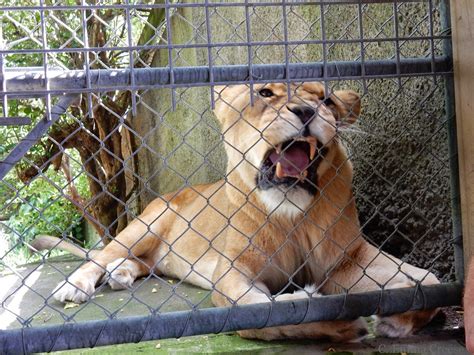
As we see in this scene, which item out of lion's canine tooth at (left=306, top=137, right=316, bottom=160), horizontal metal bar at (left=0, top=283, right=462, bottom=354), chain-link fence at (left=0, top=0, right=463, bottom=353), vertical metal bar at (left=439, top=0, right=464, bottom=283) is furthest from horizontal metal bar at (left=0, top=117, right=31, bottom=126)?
vertical metal bar at (left=439, top=0, right=464, bottom=283)

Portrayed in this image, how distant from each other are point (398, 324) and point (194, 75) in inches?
48.3

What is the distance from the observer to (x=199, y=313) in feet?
7.95

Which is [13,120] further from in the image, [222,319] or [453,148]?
[453,148]

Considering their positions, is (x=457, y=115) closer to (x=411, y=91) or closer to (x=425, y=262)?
(x=411, y=91)

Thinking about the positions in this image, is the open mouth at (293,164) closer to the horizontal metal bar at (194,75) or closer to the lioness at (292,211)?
the lioness at (292,211)

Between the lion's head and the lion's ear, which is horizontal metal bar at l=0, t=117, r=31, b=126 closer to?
the lion's head

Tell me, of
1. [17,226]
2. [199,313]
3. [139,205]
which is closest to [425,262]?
[199,313]

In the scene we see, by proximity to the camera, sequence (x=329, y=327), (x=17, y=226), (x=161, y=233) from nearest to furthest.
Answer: (x=329, y=327), (x=161, y=233), (x=17, y=226)

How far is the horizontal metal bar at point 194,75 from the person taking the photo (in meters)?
2.29

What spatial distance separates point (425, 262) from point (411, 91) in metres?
0.83

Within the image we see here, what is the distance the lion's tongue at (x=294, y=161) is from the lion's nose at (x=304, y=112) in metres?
0.17

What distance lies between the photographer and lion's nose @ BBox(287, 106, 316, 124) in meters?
2.82

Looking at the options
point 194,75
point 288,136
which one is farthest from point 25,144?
point 288,136

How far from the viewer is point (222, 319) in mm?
2439
